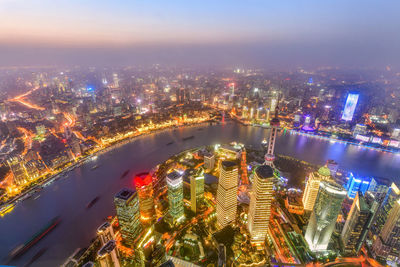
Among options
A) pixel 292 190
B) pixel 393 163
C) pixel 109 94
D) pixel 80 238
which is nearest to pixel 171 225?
pixel 80 238

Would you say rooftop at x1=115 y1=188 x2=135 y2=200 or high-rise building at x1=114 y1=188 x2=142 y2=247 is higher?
rooftop at x1=115 y1=188 x2=135 y2=200

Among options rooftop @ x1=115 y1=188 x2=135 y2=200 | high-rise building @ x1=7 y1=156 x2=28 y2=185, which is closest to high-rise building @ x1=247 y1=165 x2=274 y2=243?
rooftop @ x1=115 y1=188 x2=135 y2=200

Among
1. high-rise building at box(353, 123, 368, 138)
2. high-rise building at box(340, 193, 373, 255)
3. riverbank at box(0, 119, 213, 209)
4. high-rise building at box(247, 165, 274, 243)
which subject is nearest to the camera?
high-rise building at box(247, 165, 274, 243)

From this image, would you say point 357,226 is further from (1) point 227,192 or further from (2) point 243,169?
(2) point 243,169

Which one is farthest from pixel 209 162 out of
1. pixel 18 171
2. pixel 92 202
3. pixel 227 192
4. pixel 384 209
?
pixel 18 171

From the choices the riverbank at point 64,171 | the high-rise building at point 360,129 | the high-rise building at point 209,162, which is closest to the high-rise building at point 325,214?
the high-rise building at point 209,162

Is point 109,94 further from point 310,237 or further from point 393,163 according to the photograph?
point 393,163

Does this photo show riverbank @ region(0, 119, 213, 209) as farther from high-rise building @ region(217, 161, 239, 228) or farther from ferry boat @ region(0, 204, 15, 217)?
high-rise building @ region(217, 161, 239, 228)
